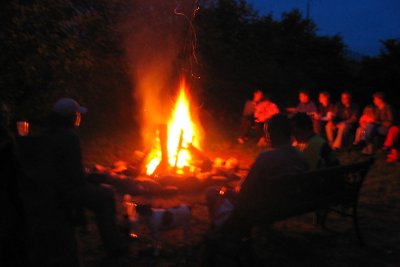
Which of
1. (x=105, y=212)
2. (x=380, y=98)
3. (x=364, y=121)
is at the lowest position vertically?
(x=105, y=212)

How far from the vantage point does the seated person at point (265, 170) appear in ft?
14.9

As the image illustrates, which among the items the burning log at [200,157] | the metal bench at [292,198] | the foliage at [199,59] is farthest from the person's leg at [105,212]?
the burning log at [200,157]

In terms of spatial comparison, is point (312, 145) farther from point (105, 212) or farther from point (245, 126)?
point (245, 126)

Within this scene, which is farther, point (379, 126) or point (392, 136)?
point (379, 126)

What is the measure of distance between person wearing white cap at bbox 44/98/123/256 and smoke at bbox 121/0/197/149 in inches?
198

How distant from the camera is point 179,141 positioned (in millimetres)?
8969

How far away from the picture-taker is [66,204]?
12.1ft

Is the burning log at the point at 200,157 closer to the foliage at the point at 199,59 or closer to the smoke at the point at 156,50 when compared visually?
the smoke at the point at 156,50

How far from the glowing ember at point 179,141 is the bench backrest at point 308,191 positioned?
3536mm

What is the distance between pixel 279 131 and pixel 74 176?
1.95m

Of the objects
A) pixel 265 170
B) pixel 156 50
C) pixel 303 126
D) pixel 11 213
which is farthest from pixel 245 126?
pixel 11 213

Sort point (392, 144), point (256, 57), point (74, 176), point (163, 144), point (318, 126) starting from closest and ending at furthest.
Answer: point (74, 176), point (163, 144), point (392, 144), point (318, 126), point (256, 57)

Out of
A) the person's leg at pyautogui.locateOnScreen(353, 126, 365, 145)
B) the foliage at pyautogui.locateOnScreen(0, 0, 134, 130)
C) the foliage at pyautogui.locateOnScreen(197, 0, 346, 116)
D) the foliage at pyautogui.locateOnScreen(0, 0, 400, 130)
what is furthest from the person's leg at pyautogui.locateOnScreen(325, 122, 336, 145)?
the foliage at pyautogui.locateOnScreen(0, 0, 134, 130)

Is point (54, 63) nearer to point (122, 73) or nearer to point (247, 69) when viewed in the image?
point (122, 73)
